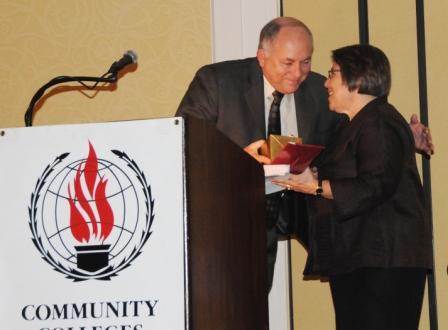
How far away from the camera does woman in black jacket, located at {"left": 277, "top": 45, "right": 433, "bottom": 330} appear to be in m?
3.12

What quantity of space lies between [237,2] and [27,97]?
1.14 m

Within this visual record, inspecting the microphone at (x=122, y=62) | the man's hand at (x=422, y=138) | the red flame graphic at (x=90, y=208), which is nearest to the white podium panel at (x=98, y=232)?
the red flame graphic at (x=90, y=208)

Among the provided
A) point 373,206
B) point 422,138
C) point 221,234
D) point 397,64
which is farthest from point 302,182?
point 221,234

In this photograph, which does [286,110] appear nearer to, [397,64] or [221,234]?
[397,64]

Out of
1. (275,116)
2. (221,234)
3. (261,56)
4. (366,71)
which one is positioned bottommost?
(221,234)

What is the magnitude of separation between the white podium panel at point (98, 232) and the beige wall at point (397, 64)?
235cm

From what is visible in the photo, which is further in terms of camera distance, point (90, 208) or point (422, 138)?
point (422, 138)

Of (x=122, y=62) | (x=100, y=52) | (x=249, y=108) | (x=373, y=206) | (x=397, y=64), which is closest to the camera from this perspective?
(x=122, y=62)

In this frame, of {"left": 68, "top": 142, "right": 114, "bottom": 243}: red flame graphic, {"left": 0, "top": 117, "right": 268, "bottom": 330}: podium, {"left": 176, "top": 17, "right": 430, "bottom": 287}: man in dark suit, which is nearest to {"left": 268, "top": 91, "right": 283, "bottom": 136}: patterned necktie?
{"left": 176, "top": 17, "right": 430, "bottom": 287}: man in dark suit

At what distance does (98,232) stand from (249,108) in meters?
1.86

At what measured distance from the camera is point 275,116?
3.57 m

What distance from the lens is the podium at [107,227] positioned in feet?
5.74

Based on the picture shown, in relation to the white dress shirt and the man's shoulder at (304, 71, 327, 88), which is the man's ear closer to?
the white dress shirt

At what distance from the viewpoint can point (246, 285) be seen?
2.27 m
